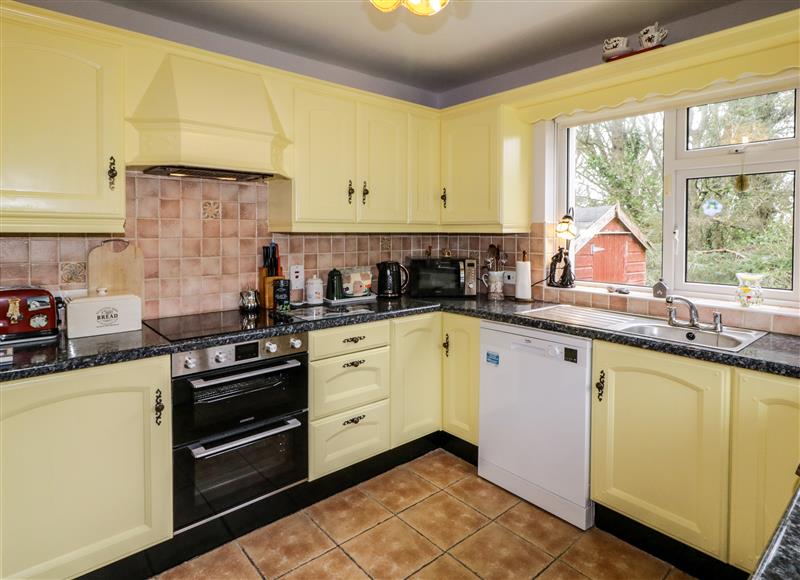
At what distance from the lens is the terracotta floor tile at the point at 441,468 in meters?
2.65

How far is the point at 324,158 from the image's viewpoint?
2637mm

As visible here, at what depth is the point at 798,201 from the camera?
2125 millimetres

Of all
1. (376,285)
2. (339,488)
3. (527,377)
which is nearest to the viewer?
(527,377)

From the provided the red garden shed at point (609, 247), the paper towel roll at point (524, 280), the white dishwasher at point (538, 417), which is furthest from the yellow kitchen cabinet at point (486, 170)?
the white dishwasher at point (538, 417)

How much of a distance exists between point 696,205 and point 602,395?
1147 mm

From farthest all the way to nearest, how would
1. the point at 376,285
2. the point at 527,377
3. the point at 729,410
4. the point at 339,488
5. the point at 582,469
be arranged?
the point at 376,285 → the point at 339,488 → the point at 527,377 → the point at 582,469 → the point at 729,410

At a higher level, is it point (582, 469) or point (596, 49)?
point (596, 49)

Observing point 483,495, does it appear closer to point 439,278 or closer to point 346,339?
point 346,339

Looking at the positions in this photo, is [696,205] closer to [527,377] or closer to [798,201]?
[798,201]

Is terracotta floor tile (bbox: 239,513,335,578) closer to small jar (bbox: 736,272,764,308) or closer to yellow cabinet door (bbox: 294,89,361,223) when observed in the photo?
yellow cabinet door (bbox: 294,89,361,223)

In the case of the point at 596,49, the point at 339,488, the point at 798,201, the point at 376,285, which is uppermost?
the point at 596,49

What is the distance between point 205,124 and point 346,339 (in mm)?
1193

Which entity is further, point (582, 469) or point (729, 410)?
point (582, 469)

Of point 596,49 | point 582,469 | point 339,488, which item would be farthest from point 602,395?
point 596,49
